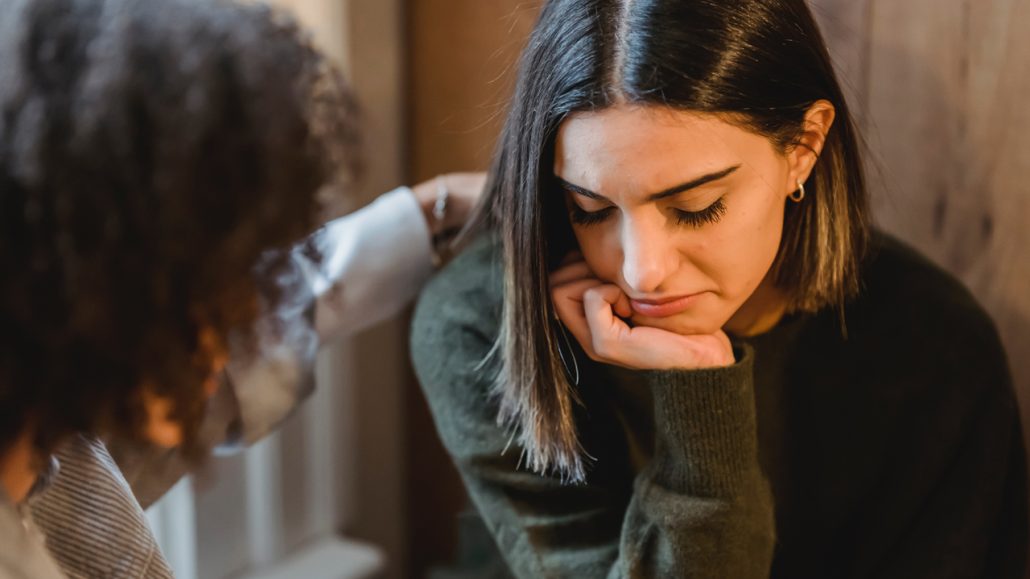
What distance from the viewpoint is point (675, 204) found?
90 centimetres

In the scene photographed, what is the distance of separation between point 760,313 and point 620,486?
0.72 ft

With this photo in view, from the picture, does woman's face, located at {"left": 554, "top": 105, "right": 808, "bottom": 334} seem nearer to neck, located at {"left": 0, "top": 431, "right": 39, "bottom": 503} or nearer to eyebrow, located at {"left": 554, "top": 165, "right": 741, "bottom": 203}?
eyebrow, located at {"left": 554, "top": 165, "right": 741, "bottom": 203}

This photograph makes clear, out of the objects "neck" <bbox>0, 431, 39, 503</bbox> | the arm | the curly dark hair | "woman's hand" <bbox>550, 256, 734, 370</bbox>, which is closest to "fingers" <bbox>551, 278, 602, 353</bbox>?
"woman's hand" <bbox>550, 256, 734, 370</bbox>

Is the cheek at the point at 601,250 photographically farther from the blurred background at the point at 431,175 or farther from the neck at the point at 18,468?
the neck at the point at 18,468

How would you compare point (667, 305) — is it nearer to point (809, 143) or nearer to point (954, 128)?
point (809, 143)

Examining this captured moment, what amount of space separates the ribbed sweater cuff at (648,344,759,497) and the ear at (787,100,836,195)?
17 centimetres

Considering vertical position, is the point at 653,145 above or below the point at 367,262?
above

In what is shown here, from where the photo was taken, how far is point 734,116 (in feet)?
2.88

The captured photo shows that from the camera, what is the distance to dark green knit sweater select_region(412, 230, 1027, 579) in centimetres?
105

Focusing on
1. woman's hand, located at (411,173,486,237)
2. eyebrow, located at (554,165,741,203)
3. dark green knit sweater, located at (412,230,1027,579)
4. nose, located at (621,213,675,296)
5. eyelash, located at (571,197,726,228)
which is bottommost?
dark green knit sweater, located at (412,230,1027,579)

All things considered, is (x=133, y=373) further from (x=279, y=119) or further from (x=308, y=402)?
(x=308, y=402)

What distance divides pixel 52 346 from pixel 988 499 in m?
0.83

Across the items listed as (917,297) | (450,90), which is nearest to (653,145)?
(917,297)

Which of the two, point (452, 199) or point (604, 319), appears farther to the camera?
point (452, 199)
